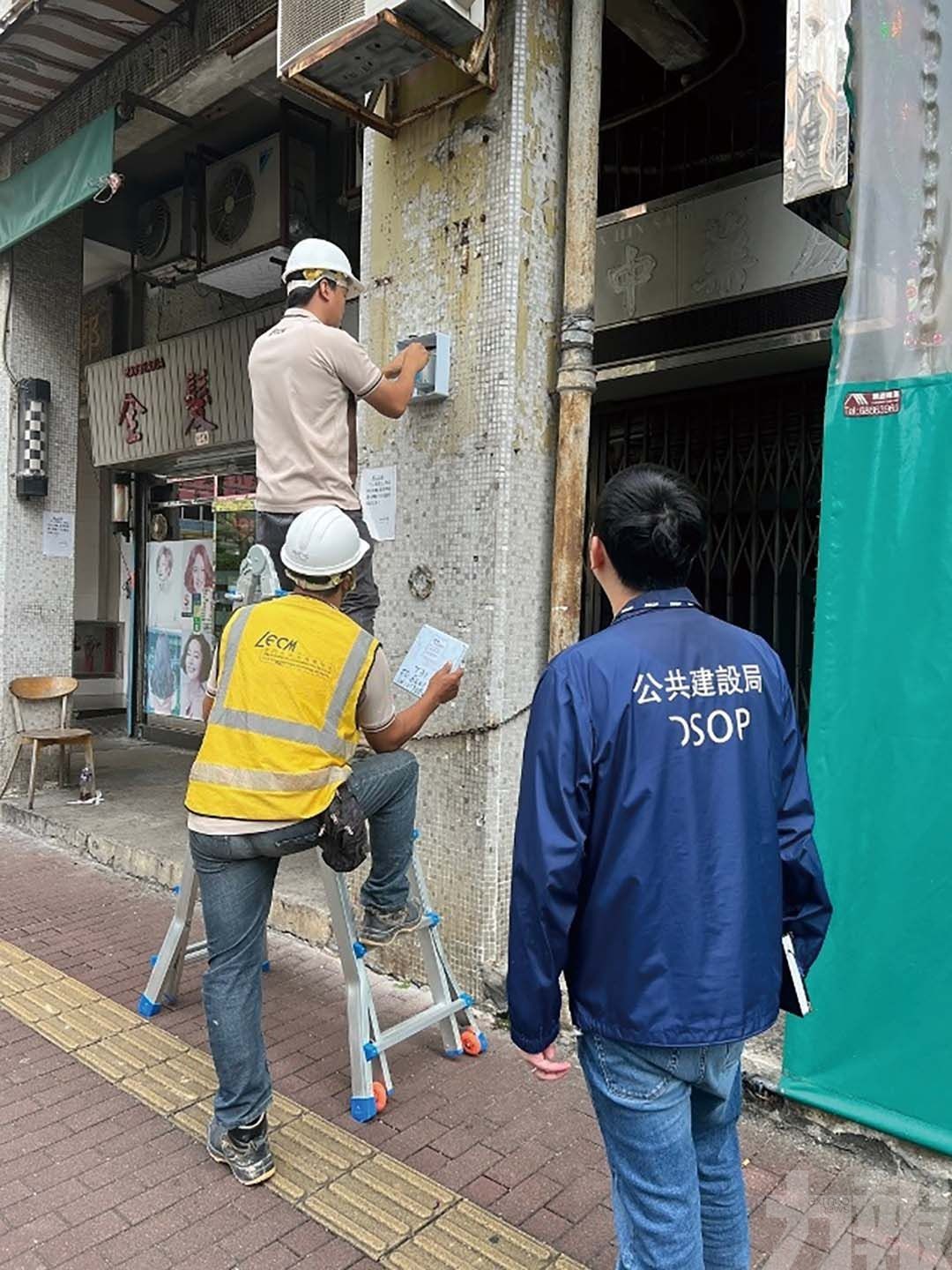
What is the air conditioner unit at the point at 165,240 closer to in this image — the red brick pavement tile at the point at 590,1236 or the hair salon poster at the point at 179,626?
the hair salon poster at the point at 179,626

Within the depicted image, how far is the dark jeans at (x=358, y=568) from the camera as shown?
11.5ft

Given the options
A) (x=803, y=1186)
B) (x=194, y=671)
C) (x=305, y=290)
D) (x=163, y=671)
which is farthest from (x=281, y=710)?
(x=163, y=671)

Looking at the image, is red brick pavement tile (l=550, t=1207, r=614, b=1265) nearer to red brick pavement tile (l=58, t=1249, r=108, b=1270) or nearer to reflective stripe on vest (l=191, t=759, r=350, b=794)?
red brick pavement tile (l=58, t=1249, r=108, b=1270)

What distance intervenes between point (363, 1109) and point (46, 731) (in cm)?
509

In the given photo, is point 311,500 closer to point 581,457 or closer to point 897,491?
point 581,457

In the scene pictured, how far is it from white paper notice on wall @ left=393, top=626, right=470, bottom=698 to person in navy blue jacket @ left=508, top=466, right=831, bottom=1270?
191 centimetres

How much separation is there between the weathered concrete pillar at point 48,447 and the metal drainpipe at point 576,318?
5331 mm

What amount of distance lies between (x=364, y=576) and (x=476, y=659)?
58cm

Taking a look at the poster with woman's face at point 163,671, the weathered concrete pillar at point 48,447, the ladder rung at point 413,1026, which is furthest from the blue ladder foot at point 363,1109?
the poster with woman's face at point 163,671

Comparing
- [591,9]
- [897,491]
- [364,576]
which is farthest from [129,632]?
[897,491]

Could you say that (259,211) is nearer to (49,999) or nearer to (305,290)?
(305,290)

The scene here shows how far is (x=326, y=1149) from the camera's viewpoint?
3.01 meters

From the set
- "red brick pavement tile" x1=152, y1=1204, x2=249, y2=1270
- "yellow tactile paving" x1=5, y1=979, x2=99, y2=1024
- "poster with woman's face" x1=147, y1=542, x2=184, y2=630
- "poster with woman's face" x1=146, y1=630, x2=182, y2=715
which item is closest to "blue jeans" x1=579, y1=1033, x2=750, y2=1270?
"red brick pavement tile" x1=152, y1=1204, x2=249, y2=1270

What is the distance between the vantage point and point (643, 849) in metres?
1.84
